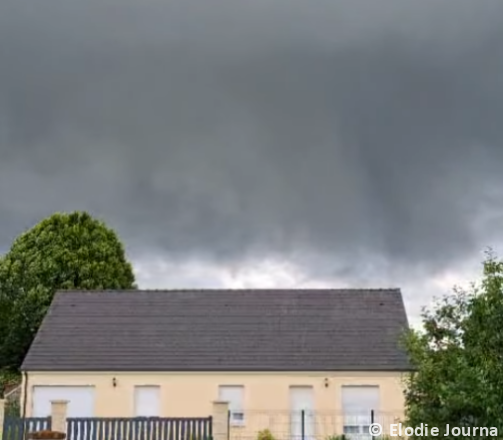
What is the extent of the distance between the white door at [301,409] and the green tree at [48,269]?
17196 mm

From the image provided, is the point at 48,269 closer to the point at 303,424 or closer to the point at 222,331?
the point at 222,331

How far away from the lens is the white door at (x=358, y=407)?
28.7m

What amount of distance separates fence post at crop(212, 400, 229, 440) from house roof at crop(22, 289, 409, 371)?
10.1 meters

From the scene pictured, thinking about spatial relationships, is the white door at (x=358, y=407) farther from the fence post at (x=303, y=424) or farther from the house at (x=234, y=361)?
the fence post at (x=303, y=424)

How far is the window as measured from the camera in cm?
2953

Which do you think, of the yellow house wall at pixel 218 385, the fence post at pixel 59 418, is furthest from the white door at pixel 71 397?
the fence post at pixel 59 418

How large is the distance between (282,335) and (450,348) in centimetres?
1730

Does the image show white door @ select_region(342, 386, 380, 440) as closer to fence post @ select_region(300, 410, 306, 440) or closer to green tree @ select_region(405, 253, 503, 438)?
fence post @ select_region(300, 410, 306, 440)

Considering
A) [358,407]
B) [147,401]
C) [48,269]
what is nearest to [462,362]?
[358,407]

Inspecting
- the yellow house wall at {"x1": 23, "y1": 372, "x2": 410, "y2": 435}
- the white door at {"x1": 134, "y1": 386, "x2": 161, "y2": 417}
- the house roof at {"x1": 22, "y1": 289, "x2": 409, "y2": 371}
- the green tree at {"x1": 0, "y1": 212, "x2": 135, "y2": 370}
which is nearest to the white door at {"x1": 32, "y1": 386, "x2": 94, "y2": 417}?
the yellow house wall at {"x1": 23, "y1": 372, "x2": 410, "y2": 435}

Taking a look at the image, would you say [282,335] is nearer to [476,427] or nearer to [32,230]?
[476,427]

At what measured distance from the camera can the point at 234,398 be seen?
29.8m

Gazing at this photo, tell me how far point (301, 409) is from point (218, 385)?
10.1 ft

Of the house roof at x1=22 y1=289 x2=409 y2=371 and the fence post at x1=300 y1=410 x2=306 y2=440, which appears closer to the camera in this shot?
the fence post at x1=300 y1=410 x2=306 y2=440
